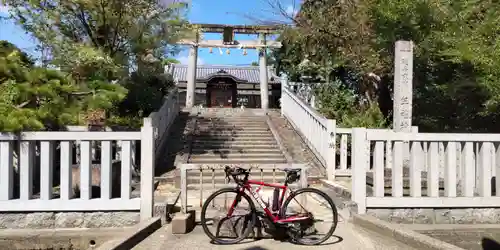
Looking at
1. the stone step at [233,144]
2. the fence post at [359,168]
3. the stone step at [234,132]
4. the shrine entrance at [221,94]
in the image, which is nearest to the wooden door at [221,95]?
the shrine entrance at [221,94]

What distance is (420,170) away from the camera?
6699mm

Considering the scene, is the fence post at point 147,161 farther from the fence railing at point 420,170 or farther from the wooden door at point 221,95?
the wooden door at point 221,95

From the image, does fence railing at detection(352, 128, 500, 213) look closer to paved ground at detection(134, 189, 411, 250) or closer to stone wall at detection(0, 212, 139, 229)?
paved ground at detection(134, 189, 411, 250)

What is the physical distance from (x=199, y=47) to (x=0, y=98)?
17.5m

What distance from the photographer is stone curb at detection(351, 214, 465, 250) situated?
4926 mm

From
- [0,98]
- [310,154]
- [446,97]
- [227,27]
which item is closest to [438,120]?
[446,97]

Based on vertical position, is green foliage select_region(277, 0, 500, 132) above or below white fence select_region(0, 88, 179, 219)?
above

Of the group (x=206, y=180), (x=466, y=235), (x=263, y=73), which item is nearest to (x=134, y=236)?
(x=466, y=235)

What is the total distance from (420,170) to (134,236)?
431cm

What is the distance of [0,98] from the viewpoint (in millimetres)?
6355

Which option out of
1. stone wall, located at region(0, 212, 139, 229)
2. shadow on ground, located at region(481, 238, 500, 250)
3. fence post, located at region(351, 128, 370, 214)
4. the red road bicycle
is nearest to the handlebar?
the red road bicycle

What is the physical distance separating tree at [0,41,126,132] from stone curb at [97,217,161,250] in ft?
7.03

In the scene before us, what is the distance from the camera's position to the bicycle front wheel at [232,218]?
5488 millimetres

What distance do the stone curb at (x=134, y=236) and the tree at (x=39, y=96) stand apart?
2144mm
